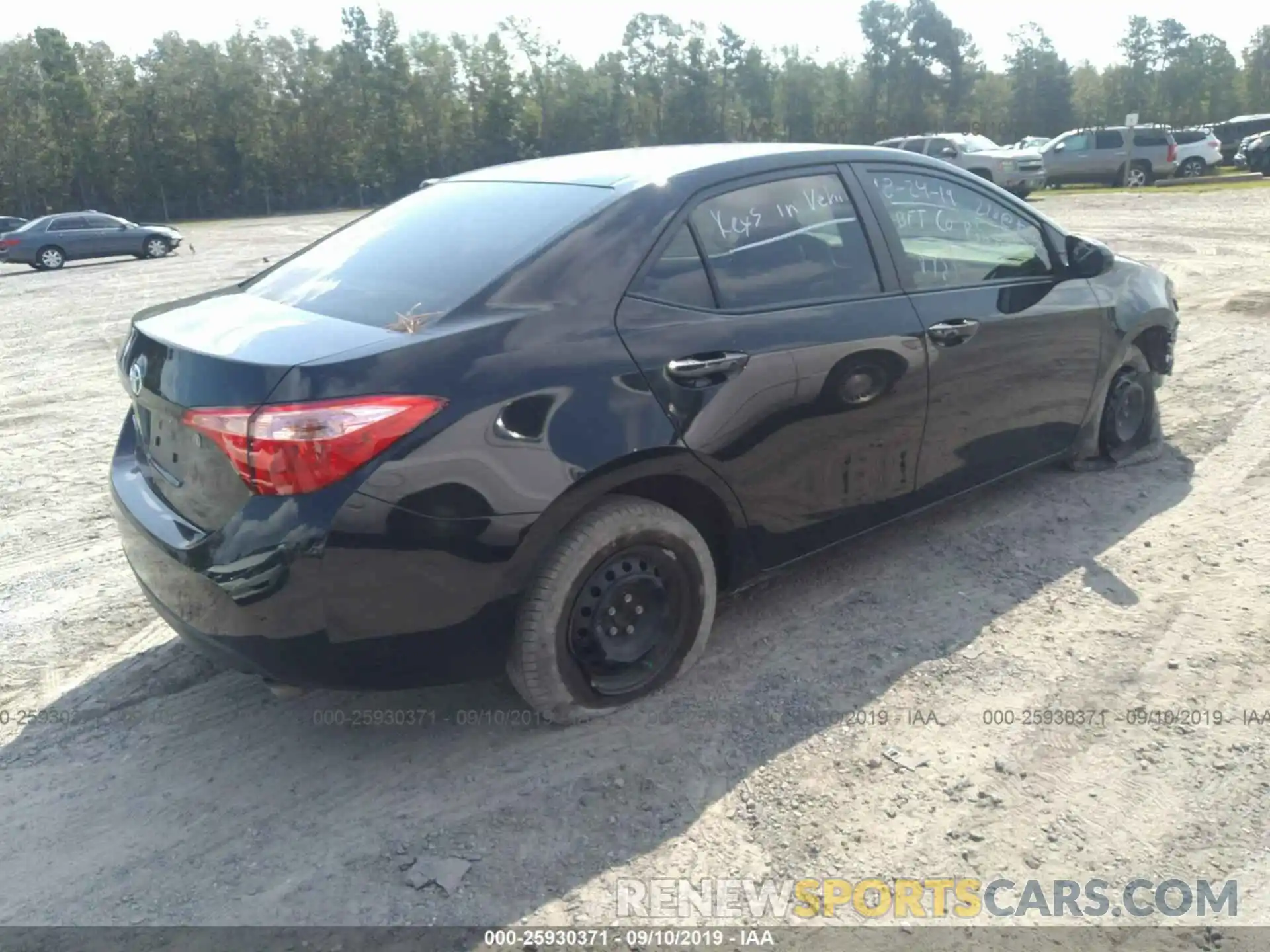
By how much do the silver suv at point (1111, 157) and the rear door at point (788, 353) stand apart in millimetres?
28138

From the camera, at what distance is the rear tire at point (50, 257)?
2498 cm

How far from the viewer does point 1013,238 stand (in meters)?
4.58

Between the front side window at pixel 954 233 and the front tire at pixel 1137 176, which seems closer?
the front side window at pixel 954 233

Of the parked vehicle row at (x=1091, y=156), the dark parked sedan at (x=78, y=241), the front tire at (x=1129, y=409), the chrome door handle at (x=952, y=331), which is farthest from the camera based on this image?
the parked vehicle row at (x=1091, y=156)

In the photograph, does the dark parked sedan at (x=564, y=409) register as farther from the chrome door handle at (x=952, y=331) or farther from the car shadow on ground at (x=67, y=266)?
the car shadow on ground at (x=67, y=266)

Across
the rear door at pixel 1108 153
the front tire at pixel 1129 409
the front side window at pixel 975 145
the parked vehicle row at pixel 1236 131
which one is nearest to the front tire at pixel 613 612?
the front tire at pixel 1129 409

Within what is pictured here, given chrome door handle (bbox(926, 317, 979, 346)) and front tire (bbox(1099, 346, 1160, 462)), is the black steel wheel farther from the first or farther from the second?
front tire (bbox(1099, 346, 1160, 462))

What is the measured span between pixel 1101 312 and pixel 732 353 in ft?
7.92

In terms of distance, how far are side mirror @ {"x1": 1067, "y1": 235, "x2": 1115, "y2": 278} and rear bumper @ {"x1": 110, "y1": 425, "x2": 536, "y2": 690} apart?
3156 millimetres

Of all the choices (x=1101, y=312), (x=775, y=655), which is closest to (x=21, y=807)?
(x=775, y=655)

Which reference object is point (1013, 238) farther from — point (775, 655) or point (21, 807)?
point (21, 807)

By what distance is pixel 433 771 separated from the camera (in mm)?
3129

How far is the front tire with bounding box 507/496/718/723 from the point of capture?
3070 mm

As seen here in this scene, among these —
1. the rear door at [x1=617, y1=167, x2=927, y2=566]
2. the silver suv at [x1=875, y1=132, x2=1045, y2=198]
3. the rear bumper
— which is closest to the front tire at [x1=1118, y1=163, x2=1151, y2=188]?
the silver suv at [x1=875, y1=132, x2=1045, y2=198]
